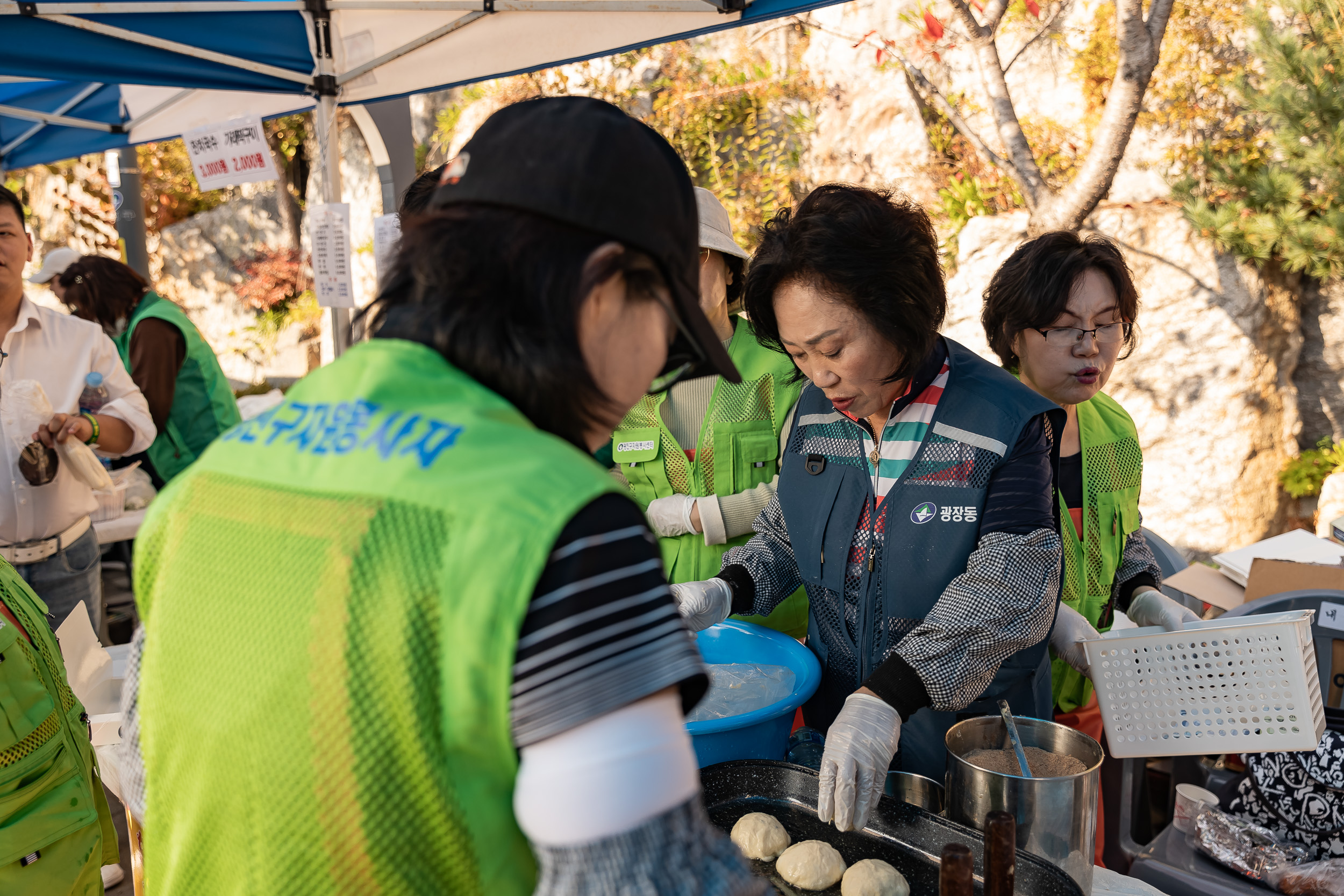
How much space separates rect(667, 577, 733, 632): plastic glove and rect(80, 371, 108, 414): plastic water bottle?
224cm

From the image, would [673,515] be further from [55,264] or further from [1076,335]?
[55,264]

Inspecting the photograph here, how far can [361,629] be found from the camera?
0.61 metres

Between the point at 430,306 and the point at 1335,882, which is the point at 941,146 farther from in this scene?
the point at 430,306

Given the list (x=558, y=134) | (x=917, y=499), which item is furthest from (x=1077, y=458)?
(x=558, y=134)

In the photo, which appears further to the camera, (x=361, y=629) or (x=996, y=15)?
(x=996, y=15)

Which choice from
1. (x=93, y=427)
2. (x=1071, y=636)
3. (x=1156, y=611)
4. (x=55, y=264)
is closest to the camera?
(x=1071, y=636)

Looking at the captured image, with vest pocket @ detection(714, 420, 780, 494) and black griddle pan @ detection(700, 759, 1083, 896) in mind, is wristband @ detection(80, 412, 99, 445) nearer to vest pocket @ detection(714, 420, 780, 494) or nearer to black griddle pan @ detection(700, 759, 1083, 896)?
vest pocket @ detection(714, 420, 780, 494)

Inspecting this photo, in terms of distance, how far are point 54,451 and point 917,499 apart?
2.61m

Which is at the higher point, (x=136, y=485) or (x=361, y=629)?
(x=361, y=629)

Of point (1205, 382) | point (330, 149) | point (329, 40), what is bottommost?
point (1205, 382)

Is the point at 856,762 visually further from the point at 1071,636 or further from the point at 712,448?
the point at 712,448

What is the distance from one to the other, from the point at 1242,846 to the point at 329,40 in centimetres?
436

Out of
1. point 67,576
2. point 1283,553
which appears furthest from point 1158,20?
point 67,576

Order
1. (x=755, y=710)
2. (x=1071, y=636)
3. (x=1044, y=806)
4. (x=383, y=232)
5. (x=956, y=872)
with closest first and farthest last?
(x=956, y=872)
(x=1044, y=806)
(x=755, y=710)
(x=1071, y=636)
(x=383, y=232)
